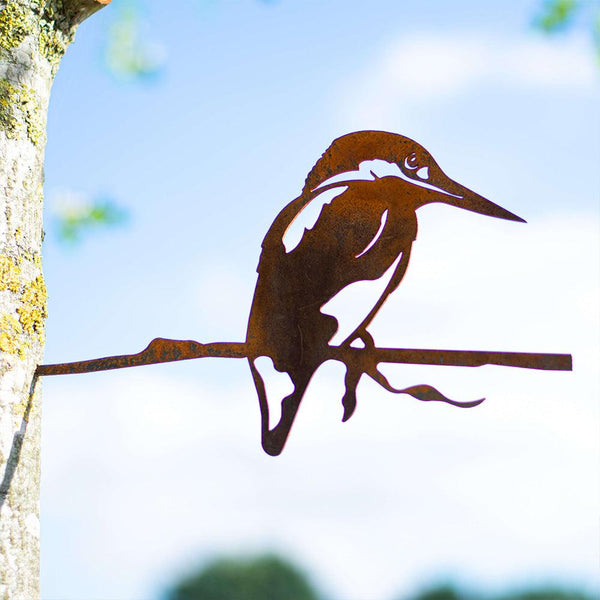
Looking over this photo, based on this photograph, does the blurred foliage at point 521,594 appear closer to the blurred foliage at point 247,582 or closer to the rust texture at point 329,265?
the blurred foliage at point 247,582

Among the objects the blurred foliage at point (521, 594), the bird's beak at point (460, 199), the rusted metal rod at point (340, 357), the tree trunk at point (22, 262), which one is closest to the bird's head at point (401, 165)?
the bird's beak at point (460, 199)

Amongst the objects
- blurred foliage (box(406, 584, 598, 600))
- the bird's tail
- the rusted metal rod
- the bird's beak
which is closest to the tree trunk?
the rusted metal rod

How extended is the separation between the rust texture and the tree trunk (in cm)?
9

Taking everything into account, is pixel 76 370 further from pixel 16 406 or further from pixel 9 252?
pixel 9 252

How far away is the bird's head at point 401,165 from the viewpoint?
1582mm

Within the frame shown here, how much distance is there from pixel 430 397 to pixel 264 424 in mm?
343

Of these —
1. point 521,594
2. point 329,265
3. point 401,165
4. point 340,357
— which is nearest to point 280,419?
point 340,357

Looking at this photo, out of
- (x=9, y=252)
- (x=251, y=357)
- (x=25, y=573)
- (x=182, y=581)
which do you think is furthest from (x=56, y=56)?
(x=182, y=581)

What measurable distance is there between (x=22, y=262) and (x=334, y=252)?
2.13 feet

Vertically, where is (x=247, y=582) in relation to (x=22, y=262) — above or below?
below

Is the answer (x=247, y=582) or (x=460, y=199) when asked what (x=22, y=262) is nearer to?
(x=460, y=199)

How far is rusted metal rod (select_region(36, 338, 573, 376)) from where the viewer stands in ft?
4.73

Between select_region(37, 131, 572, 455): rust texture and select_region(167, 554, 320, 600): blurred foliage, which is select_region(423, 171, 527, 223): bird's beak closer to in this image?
select_region(37, 131, 572, 455): rust texture

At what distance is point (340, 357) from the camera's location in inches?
61.6
